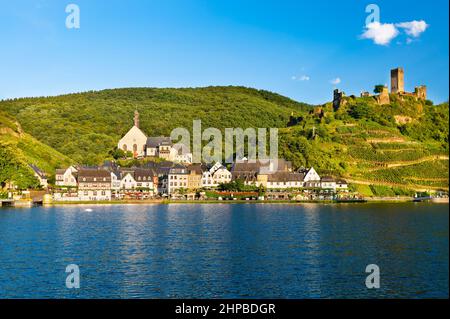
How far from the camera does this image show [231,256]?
33500 millimetres

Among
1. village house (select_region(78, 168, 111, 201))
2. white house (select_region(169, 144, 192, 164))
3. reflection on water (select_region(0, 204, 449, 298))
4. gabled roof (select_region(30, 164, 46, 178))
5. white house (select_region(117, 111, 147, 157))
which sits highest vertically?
white house (select_region(117, 111, 147, 157))

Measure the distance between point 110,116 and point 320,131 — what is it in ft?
228

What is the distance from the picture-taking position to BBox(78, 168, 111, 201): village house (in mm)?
91250

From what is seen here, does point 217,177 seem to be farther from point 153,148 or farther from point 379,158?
point 379,158

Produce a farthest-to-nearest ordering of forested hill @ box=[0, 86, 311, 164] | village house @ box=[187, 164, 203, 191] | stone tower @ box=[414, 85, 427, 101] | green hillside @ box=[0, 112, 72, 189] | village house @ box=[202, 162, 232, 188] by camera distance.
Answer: forested hill @ box=[0, 86, 311, 164] < stone tower @ box=[414, 85, 427, 101] < village house @ box=[202, 162, 232, 188] < village house @ box=[187, 164, 203, 191] < green hillside @ box=[0, 112, 72, 189]

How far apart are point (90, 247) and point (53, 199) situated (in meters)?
49.4

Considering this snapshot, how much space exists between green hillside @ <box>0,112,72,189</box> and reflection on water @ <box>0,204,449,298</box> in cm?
3398

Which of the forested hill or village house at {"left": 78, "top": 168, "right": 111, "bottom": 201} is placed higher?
the forested hill

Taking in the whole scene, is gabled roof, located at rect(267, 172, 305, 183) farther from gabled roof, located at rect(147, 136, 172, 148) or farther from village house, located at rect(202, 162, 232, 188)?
gabled roof, located at rect(147, 136, 172, 148)

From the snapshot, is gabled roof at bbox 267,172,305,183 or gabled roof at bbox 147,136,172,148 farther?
gabled roof at bbox 147,136,172,148

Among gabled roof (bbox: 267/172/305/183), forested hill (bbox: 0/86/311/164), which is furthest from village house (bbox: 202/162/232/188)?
forested hill (bbox: 0/86/311/164)

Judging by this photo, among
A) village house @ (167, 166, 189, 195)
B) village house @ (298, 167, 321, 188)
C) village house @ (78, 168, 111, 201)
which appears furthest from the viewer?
village house @ (167, 166, 189, 195)
